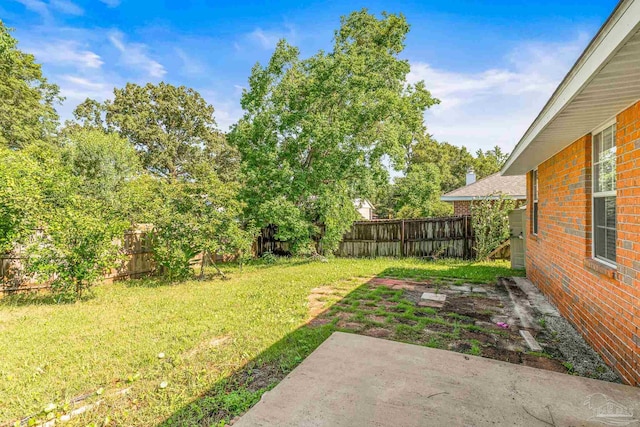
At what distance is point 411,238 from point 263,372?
8788 mm

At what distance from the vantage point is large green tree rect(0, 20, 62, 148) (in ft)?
55.7

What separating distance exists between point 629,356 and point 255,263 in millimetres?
9594

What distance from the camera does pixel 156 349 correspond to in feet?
11.9

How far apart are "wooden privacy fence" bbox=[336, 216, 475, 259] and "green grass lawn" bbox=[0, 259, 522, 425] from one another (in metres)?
3.71

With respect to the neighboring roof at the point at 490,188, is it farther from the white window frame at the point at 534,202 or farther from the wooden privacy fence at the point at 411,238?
the white window frame at the point at 534,202

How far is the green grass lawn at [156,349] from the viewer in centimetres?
258

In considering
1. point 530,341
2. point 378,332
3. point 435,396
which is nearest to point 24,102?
point 378,332

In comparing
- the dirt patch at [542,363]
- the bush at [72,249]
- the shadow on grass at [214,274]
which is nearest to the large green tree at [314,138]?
the shadow on grass at [214,274]

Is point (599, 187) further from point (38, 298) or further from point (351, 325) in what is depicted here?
point (38, 298)

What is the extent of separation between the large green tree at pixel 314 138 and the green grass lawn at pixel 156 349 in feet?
13.2

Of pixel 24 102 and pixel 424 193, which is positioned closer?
pixel 424 193

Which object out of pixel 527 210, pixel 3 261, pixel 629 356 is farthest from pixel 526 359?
pixel 3 261

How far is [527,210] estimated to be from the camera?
7328 mm

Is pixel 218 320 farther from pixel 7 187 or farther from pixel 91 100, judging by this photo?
pixel 91 100
